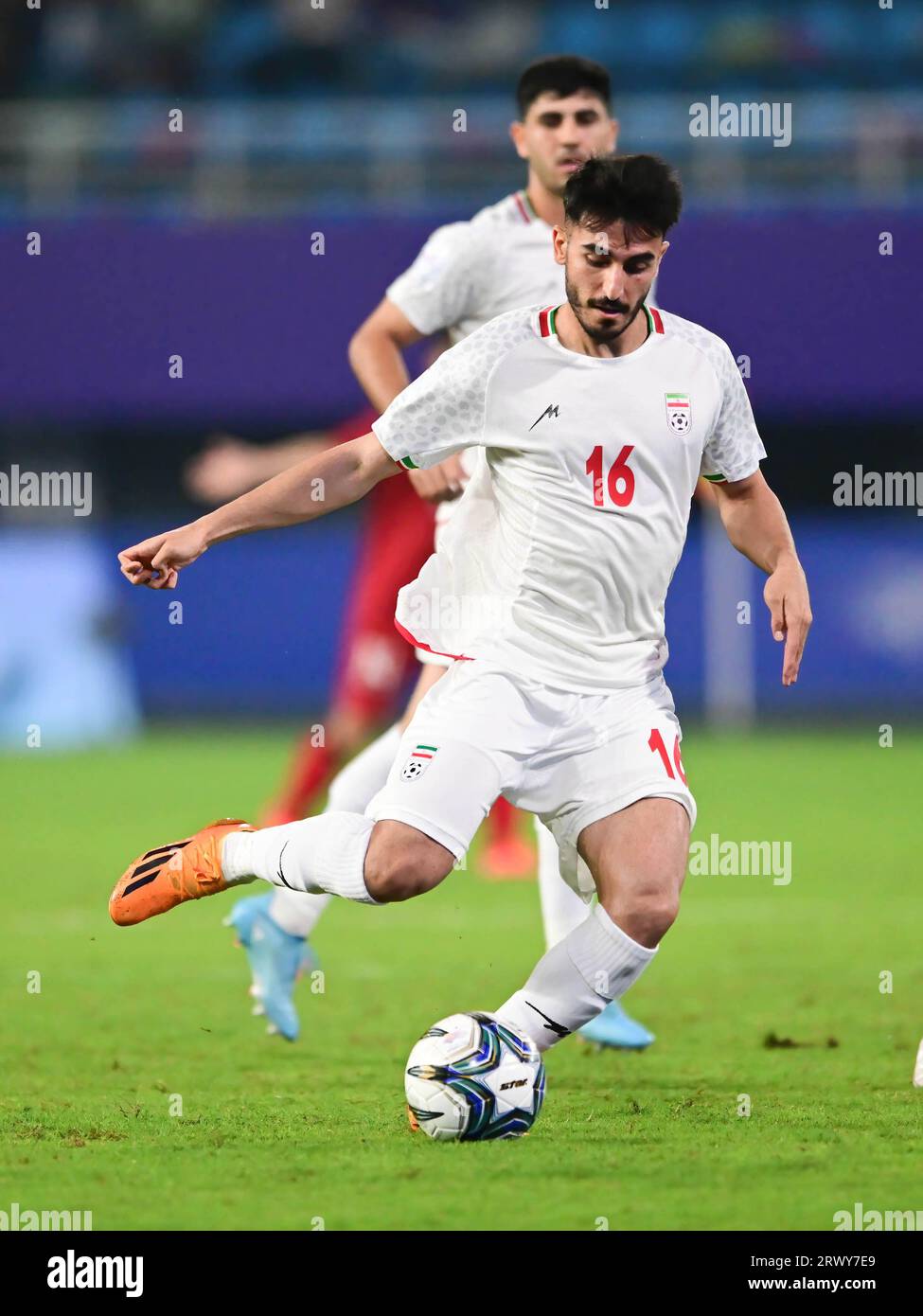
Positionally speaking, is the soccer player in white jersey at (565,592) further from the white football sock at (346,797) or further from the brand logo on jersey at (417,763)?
the white football sock at (346,797)

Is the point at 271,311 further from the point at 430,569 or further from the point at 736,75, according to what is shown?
the point at 430,569

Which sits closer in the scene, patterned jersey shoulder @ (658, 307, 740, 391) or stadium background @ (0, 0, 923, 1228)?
patterned jersey shoulder @ (658, 307, 740, 391)

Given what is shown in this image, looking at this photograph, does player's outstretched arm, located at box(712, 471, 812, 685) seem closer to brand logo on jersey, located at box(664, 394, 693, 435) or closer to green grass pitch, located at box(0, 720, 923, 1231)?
brand logo on jersey, located at box(664, 394, 693, 435)

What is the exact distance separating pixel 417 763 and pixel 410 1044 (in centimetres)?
133

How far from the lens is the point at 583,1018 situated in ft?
15.4

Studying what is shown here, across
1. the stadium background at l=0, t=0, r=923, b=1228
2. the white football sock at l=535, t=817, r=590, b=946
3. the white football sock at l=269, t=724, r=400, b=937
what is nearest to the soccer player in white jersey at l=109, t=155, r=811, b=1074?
the white football sock at l=535, t=817, r=590, b=946

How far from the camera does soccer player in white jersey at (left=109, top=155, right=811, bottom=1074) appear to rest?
181 inches

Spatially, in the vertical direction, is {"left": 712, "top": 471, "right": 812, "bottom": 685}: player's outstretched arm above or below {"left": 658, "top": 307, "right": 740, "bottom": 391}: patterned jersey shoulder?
below

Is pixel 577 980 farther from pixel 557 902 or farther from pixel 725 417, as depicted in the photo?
pixel 725 417

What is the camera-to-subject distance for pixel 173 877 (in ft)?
16.2

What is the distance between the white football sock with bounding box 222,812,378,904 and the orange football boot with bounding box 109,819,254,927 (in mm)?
37

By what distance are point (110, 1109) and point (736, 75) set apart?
16.7m

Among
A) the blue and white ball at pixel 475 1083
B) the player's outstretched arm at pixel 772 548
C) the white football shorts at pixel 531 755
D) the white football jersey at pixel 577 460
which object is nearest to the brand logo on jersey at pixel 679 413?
the white football jersey at pixel 577 460

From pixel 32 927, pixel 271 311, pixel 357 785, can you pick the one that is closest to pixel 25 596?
pixel 271 311
